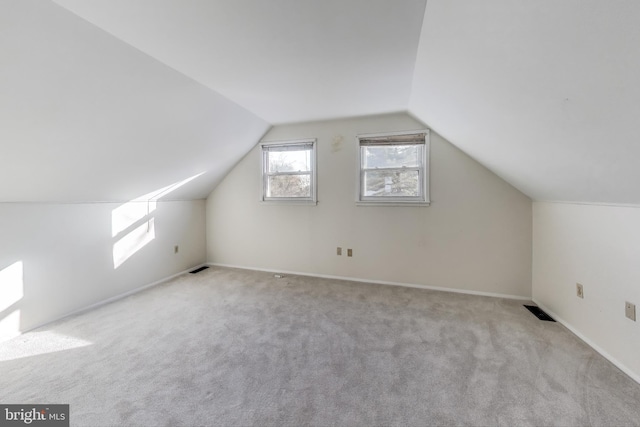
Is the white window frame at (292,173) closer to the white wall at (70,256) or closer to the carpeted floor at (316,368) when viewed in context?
the white wall at (70,256)

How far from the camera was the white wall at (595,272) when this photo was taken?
5.25 feet

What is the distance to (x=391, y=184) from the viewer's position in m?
3.30

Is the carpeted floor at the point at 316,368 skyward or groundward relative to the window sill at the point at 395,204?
groundward

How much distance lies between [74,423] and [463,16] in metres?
2.76

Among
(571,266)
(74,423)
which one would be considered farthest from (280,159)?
(571,266)

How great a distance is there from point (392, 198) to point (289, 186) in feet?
5.07

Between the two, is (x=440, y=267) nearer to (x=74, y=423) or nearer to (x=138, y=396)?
(x=138, y=396)

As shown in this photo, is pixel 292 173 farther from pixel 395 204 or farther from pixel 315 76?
pixel 315 76

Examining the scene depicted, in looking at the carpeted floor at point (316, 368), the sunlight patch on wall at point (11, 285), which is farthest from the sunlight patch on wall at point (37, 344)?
the sunlight patch on wall at point (11, 285)

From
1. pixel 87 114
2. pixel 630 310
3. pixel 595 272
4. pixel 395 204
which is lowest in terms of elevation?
pixel 630 310

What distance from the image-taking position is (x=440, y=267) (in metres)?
3.06

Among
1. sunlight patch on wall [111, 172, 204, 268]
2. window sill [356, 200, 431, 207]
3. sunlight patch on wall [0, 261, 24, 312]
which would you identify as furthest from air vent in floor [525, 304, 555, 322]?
sunlight patch on wall [0, 261, 24, 312]

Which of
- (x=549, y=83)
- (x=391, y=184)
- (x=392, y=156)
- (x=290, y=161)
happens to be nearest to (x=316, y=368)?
(x=549, y=83)

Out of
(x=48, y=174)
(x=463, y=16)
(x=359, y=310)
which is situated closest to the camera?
(x=463, y=16)
